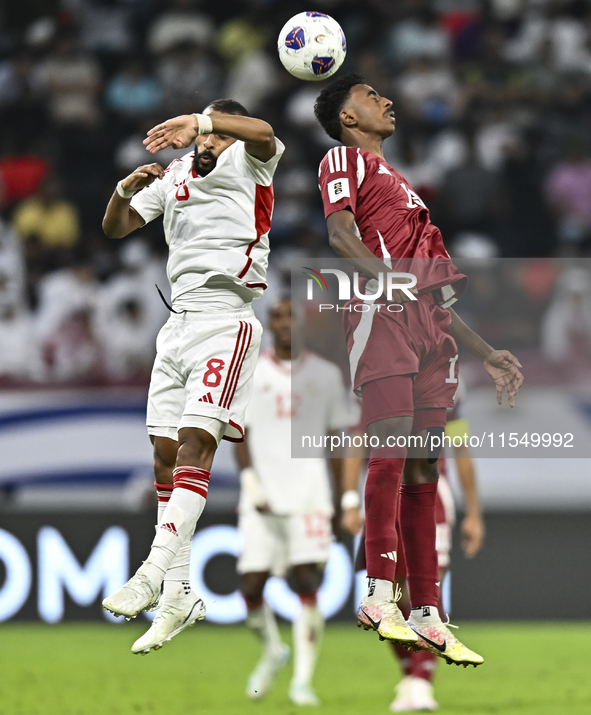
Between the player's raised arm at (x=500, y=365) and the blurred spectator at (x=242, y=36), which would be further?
the blurred spectator at (x=242, y=36)

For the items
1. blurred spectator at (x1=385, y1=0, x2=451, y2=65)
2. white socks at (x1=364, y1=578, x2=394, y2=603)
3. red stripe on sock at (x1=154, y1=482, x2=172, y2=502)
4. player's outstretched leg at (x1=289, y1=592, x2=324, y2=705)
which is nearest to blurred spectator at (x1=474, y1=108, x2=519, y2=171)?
blurred spectator at (x1=385, y1=0, x2=451, y2=65)

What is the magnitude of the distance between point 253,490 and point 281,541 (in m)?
0.51

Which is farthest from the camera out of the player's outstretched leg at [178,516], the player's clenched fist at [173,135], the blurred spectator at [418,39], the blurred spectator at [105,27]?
the blurred spectator at [105,27]

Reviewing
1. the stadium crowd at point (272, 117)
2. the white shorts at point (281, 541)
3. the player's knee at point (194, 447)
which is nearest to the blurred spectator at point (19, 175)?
the stadium crowd at point (272, 117)

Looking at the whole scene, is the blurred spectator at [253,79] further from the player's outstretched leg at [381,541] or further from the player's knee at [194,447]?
the player's outstretched leg at [381,541]

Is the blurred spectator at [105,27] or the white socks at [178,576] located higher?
the blurred spectator at [105,27]

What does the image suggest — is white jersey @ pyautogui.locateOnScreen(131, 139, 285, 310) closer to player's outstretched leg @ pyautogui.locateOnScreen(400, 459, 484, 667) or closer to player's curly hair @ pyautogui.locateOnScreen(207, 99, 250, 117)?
player's curly hair @ pyautogui.locateOnScreen(207, 99, 250, 117)

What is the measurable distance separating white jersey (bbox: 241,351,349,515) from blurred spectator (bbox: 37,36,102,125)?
23.3ft

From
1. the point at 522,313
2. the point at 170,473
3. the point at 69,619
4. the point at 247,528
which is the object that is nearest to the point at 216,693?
the point at 247,528

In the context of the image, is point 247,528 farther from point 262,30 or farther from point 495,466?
point 262,30

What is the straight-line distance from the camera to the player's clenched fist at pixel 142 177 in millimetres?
5523

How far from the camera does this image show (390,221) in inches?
222

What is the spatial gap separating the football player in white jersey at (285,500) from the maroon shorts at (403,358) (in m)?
4.33

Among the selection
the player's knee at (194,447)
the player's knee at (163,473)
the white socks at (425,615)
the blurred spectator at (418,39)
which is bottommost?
the white socks at (425,615)
